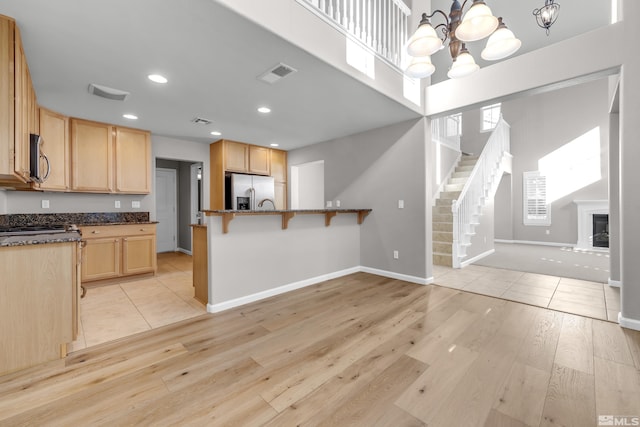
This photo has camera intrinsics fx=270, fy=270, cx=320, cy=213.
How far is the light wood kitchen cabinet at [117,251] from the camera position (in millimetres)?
3773

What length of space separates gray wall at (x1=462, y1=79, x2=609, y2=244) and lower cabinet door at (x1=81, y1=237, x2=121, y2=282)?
9.44 metres

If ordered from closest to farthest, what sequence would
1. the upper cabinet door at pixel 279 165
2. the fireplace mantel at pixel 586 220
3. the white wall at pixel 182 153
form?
the white wall at pixel 182 153
the upper cabinet door at pixel 279 165
the fireplace mantel at pixel 586 220

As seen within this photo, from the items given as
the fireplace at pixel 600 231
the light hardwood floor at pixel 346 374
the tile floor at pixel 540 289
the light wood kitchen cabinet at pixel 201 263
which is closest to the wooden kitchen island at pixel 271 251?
the light wood kitchen cabinet at pixel 201 263

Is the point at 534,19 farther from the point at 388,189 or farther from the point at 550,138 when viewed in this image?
the point at 550,138

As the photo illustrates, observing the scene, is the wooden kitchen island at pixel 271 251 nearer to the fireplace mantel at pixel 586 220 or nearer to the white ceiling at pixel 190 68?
the white ceiling at pixel 190 68

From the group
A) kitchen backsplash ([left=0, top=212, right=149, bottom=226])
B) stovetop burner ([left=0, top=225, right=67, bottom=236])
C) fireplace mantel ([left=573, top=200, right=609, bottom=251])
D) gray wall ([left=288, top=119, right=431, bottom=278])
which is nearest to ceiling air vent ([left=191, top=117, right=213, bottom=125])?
kitchen backsplash ([left=0, top=212, right=149, bottom=226])

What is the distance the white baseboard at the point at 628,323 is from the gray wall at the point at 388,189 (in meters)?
1.85

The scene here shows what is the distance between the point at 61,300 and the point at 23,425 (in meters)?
0.83

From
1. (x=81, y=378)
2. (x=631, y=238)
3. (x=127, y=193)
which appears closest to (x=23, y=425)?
(x=81, y=378)

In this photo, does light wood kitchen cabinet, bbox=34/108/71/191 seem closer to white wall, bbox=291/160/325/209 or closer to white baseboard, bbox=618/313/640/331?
white wall, bbox=291/160/325/209

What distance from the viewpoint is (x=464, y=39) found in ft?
6.97

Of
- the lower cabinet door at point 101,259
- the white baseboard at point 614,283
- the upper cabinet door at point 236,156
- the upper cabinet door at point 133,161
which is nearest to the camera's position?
the white baseboard at point 614,283

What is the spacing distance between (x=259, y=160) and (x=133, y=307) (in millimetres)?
3472

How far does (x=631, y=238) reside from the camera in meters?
2.45
